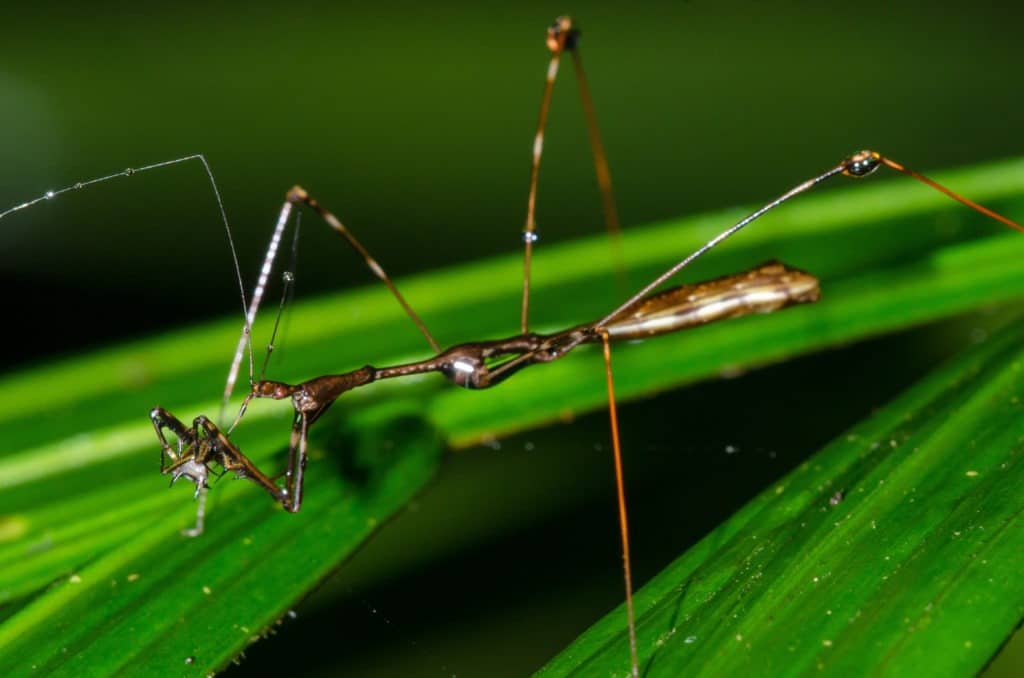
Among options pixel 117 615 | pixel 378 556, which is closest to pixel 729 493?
pixel 378 556

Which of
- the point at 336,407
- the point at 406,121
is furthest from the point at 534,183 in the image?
the point at 406,121

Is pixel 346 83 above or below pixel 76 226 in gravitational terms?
above

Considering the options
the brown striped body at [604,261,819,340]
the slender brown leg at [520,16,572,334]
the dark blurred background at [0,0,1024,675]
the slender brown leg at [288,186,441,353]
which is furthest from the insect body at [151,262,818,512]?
the dark blurred background at [0,0,1024,675]

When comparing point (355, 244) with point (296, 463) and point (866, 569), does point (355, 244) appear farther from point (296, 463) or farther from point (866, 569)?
point (866, 569)

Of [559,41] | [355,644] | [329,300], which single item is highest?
[559,41]

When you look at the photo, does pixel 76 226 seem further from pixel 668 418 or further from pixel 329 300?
pixel 668 418
